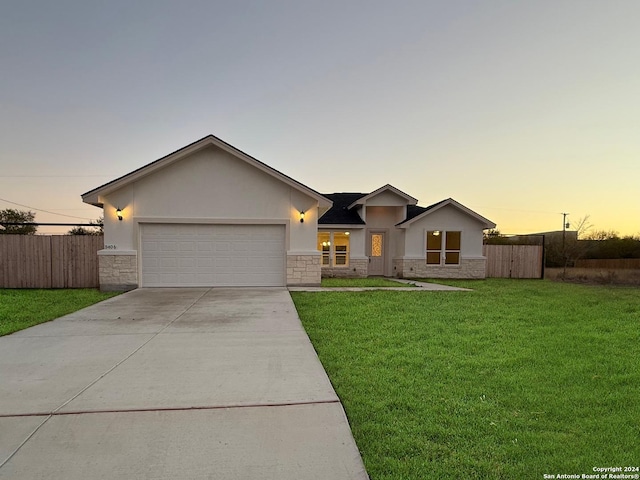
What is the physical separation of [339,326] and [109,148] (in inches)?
654

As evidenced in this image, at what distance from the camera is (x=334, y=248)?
16.0 meters

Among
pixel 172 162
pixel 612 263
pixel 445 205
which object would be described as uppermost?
pixel 172 162


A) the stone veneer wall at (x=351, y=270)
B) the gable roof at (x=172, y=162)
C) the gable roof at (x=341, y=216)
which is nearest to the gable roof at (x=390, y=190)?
the gable roof at (x=341, y=216)

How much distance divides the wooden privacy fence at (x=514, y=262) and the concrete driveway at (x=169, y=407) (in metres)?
15.1

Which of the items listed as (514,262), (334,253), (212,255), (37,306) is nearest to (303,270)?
(212,255)

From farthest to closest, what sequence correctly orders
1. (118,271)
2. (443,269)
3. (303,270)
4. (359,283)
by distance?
(443,269), (359,283), (303,270), (118,271)

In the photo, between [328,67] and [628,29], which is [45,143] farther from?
[628,29]

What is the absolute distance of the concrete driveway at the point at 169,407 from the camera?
81.2 inches

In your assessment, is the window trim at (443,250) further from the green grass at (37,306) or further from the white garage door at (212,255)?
the green grass at (37,306)

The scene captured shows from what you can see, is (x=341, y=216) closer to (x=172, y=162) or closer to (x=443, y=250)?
(x=443, y=250)

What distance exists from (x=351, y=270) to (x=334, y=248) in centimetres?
142

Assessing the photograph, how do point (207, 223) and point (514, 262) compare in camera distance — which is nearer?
point (207, 223)

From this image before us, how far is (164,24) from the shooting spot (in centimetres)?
1165

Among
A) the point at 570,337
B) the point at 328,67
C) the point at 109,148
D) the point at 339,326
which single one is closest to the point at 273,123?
the point at 328,67
